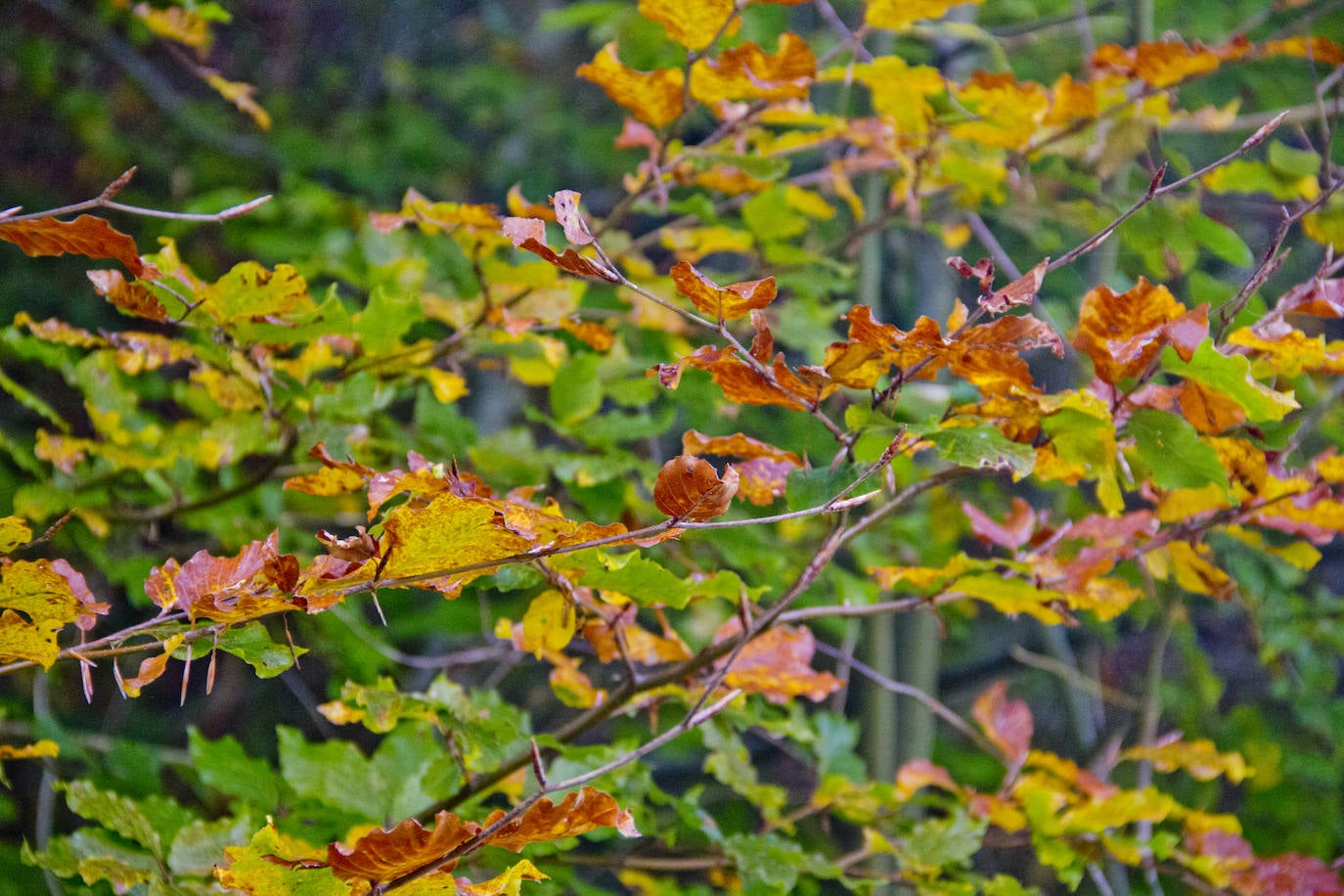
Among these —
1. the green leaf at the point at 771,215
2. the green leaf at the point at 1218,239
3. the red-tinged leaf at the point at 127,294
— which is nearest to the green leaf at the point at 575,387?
the green leaf at the point at 771,215

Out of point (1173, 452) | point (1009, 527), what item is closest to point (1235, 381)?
point (1173, 452)

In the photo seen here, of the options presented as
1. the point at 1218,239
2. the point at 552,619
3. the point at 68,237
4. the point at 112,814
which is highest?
the point at 68,237

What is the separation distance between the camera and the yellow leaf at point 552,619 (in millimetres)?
569

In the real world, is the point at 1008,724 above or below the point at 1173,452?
below

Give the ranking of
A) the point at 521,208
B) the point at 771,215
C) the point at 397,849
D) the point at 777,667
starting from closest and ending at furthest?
the point at 397,849
the point at 777,667
the point at 521,208
the point at 771,215

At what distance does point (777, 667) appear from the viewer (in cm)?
66

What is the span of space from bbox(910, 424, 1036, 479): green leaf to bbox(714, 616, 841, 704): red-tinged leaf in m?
0.21

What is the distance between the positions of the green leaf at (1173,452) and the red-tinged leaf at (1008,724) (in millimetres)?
403

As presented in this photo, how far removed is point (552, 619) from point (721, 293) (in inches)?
8.6

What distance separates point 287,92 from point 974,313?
2261mm

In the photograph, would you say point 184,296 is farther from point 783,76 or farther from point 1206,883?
point 1206,883

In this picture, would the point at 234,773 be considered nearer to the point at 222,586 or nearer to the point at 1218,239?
the point at 222,586

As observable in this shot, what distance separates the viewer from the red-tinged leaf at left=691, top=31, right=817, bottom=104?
0.71 m

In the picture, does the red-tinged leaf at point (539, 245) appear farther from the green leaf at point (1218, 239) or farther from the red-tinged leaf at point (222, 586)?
the green leaf at point (1218, 239)
